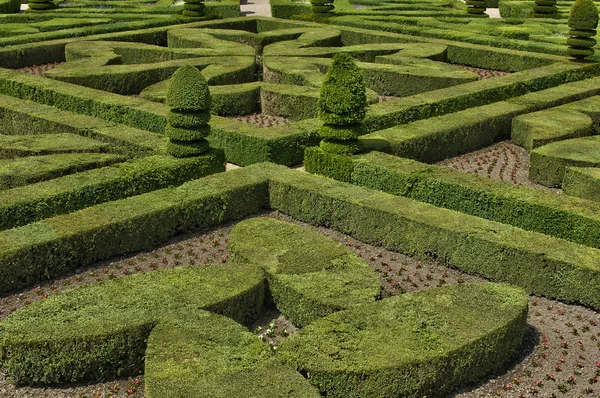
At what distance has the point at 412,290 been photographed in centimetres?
1282

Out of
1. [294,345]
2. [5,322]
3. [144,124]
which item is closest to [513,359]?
[294,345]

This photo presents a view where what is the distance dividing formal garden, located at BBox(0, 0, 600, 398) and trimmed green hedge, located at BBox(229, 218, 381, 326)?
5 cm

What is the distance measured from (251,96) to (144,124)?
3.93 metres

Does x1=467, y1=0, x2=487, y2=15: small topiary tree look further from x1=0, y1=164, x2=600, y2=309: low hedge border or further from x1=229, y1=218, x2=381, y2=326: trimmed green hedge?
x1=229, y1=218, x2=381, y2=326: trimmed green hedge

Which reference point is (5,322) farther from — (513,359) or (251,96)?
(251,96)

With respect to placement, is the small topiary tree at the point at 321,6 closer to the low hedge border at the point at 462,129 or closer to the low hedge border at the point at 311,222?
the low hedge border at the point at 462,129

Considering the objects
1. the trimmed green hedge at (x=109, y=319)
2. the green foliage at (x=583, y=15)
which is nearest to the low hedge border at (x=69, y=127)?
the trimmed green hedge at (x=109, y=319)

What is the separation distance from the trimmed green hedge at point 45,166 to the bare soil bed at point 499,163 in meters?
8.46

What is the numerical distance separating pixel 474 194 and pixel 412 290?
11.0 ft

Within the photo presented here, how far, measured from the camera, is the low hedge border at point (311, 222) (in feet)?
41.3

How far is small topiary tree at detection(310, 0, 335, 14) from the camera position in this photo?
36688mm

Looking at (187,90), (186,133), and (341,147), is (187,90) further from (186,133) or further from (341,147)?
(341,147)

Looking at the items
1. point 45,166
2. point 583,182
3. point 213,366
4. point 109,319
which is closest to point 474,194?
point 583,182

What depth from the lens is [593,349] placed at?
11.1 m
